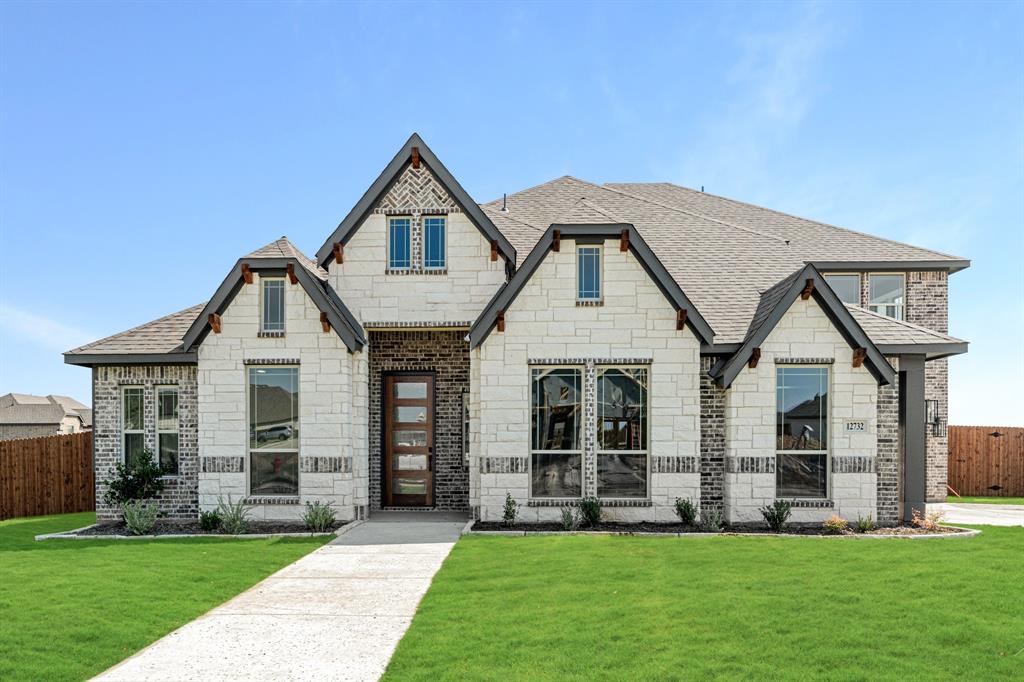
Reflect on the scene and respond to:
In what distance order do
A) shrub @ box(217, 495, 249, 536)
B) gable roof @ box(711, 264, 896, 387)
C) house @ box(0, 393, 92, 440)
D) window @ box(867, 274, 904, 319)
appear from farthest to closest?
house @ box(0, 393, 92, 440) < window @ box(867, 274, 904, 319) < gable roof @ box(711, 264, 896, 387) < shrub @ box(217, 495, 249, 536)

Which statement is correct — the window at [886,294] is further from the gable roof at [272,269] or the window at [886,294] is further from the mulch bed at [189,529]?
the mulch bed at [189,529]

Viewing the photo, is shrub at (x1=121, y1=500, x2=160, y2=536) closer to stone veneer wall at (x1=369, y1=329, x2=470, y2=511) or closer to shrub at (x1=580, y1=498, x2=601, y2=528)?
stone veneer wall at (x1=369, y1=329, x2=470, y2=511)

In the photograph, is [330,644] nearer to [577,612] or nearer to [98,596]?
[577,612]

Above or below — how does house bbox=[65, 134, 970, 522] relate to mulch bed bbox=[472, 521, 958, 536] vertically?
above

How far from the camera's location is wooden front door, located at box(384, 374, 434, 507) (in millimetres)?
15109

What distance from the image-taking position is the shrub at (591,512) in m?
12.7

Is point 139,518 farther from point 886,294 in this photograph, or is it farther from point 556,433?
point 886,294

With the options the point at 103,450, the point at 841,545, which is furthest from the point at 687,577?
the point at 103,450

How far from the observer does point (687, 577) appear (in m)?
8.96

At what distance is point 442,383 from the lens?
15.0 meters

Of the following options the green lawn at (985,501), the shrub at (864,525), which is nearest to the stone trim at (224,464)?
the shrub at (864,525)

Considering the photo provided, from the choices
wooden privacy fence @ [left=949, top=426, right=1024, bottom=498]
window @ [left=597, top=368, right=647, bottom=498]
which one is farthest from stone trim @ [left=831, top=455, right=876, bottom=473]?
wooden privacy fence @ [left=949, top=426, right=1024, bottom=498]

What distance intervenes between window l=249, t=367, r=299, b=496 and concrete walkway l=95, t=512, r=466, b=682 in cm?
277

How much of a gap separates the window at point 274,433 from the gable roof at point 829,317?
8.54 meters
